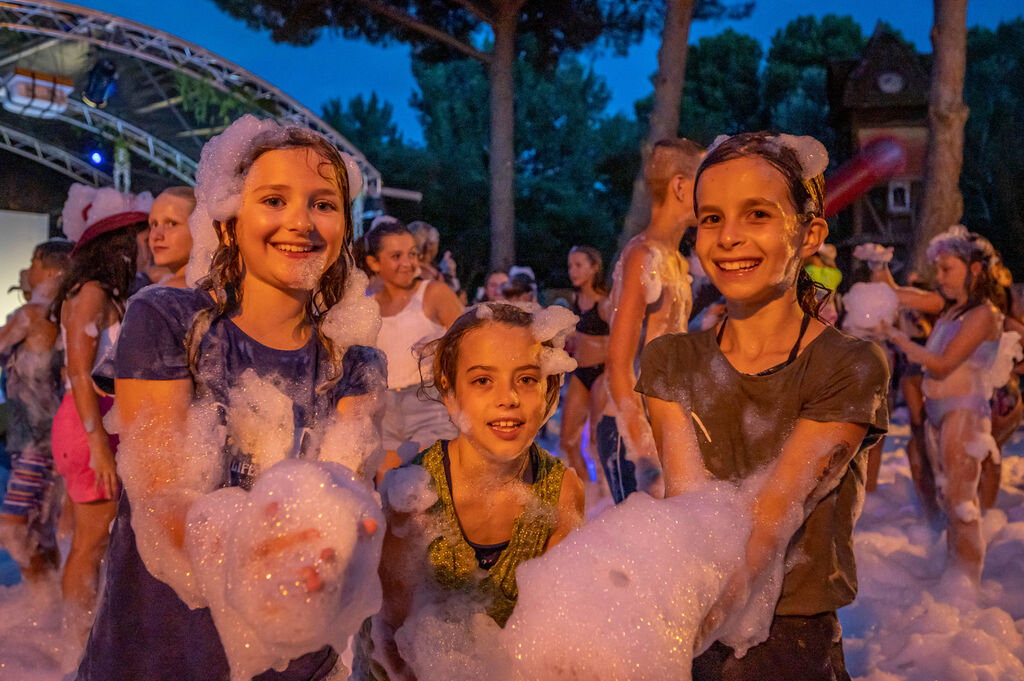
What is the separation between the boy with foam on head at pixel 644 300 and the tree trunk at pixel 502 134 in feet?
39.5

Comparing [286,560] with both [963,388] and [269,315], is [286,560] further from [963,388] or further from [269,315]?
[963,388]

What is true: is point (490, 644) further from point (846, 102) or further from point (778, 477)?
point (846, 102)

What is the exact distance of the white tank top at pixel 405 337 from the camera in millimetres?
4543

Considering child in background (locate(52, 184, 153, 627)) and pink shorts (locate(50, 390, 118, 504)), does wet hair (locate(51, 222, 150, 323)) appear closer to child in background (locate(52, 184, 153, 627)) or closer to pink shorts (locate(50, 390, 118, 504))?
child in background (locate(52, 184, 153, 627))

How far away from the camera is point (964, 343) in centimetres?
423

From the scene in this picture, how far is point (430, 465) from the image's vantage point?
223 cm

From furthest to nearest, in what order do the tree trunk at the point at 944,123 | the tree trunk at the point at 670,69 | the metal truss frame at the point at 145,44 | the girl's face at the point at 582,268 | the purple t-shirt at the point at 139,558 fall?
the metal truss frame at the point at 145,44, the tree trunk at the point at 670,69, the tree trunk at the point at 944,123, the girl's face at the point at 582,268, the purple t-shirt at the point at 139,558

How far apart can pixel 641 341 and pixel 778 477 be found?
137 cm

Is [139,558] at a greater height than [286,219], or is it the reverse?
[286,219]

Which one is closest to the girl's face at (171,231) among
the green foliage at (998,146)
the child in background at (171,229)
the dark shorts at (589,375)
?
the child in background at (171,229)

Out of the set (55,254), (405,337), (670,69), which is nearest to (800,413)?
(405,337)

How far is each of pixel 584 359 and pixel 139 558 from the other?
5076 mm

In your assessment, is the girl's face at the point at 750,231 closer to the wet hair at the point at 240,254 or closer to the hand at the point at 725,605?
the hand at the point at 725,605

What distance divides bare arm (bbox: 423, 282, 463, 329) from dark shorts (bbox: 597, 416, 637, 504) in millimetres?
1721
